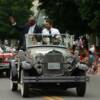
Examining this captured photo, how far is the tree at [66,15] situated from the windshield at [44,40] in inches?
1057

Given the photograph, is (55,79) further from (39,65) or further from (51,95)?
(51,95)

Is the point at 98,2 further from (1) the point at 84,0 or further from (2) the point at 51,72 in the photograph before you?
(2) the point at 51,72

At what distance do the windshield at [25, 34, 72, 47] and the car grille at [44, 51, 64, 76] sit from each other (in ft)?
4.98

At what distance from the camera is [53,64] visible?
54.2 ft

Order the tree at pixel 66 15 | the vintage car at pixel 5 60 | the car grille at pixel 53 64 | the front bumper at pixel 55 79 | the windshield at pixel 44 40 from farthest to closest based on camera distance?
the tree at pixel 66 15
the vintage car at pixel 5 60
the windshield at pixel 44 40
the car grille at pixel 53 64
the front bumper at pixel 55 79

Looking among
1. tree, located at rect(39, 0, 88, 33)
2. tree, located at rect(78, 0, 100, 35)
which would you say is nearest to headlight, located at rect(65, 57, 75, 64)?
tree, located at rect(78, 0, 100, 35)

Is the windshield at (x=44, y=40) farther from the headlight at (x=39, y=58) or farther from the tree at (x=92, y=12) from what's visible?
the tree at (x=92, y=12)

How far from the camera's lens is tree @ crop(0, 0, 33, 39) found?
Result: 235 ft

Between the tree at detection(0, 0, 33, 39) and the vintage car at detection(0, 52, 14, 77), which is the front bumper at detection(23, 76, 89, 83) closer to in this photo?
the vintage car at detection(0, 52, 14, 77)

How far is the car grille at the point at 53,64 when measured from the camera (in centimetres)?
1644

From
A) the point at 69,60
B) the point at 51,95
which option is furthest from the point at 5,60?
the point at 69,60

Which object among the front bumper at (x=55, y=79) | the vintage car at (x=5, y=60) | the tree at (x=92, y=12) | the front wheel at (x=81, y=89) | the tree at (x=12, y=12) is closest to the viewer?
the front bumper at (x=55, y=79)

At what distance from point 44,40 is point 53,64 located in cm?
186

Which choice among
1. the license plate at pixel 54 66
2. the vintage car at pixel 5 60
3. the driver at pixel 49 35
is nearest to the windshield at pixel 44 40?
the driver at pixel 49 35
